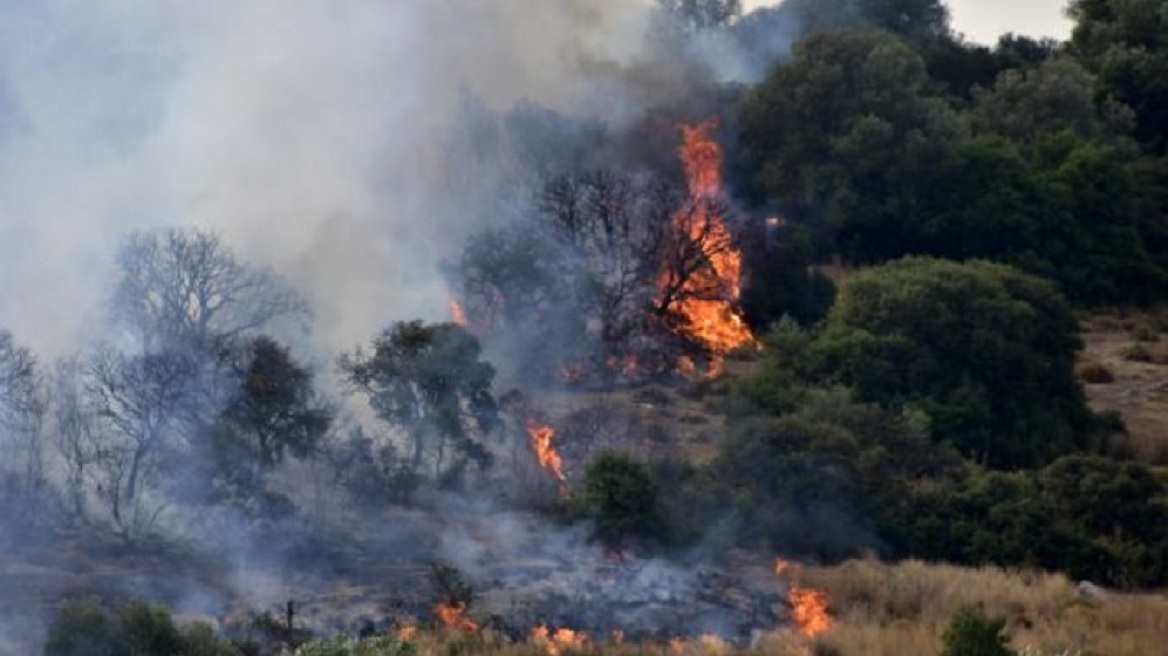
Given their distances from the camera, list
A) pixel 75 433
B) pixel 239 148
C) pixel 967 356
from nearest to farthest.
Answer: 1. pixel 75 433
2. pixel 967 356
3. pixel 239 148

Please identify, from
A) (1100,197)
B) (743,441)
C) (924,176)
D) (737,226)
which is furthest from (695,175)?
(743,441)

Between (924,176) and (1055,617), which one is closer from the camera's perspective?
(1055,617)

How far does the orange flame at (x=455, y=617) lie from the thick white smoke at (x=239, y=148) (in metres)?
7.69

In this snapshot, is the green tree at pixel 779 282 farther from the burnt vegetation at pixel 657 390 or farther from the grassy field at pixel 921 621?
the grassy field at pixel 921 621

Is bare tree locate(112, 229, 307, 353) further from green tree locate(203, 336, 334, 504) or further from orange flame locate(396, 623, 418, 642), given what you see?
orange flame locate(396, 623, 418, 642)

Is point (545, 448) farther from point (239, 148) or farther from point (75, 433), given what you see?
point (239, 148)

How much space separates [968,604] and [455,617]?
5227mm

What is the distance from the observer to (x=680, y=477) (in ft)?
65.9

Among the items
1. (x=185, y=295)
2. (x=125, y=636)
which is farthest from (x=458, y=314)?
(x=125, y=636)

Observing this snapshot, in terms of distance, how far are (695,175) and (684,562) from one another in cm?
1641

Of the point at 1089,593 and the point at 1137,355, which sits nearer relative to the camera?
the point at 1089,593

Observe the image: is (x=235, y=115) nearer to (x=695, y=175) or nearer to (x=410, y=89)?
(x=410, y=89)

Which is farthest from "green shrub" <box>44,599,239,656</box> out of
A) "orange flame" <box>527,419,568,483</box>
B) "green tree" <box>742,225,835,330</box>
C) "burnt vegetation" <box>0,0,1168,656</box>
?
"green tree" <box>742,225,835,330</box>

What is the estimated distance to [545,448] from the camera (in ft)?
70.4
